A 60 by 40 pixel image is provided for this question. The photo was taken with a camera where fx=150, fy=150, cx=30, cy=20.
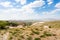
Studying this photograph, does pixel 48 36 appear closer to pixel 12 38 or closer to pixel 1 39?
pixel 12 38

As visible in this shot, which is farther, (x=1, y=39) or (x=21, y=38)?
(x=1, y=39)

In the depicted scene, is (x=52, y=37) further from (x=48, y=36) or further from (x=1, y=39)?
(x=1, y=39)

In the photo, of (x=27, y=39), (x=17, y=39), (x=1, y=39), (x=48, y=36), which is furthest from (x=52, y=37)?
(x=1, y=39)

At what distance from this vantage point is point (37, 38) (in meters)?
23.7

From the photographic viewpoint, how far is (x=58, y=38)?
2361 centimetres

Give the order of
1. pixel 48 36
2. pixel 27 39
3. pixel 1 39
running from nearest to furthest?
pixel 27 39, pixel 48 36, pixel 1 39

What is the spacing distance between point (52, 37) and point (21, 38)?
16.6 feet

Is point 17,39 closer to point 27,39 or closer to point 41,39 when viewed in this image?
point 27,39

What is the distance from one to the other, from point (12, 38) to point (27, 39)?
3766mm

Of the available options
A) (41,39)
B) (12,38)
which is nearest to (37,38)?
(41,39)

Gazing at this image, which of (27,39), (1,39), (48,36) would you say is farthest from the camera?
(1,39)

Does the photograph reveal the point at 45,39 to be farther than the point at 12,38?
No

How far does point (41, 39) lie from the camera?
2366 cm

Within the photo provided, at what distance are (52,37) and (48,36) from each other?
90 cm
